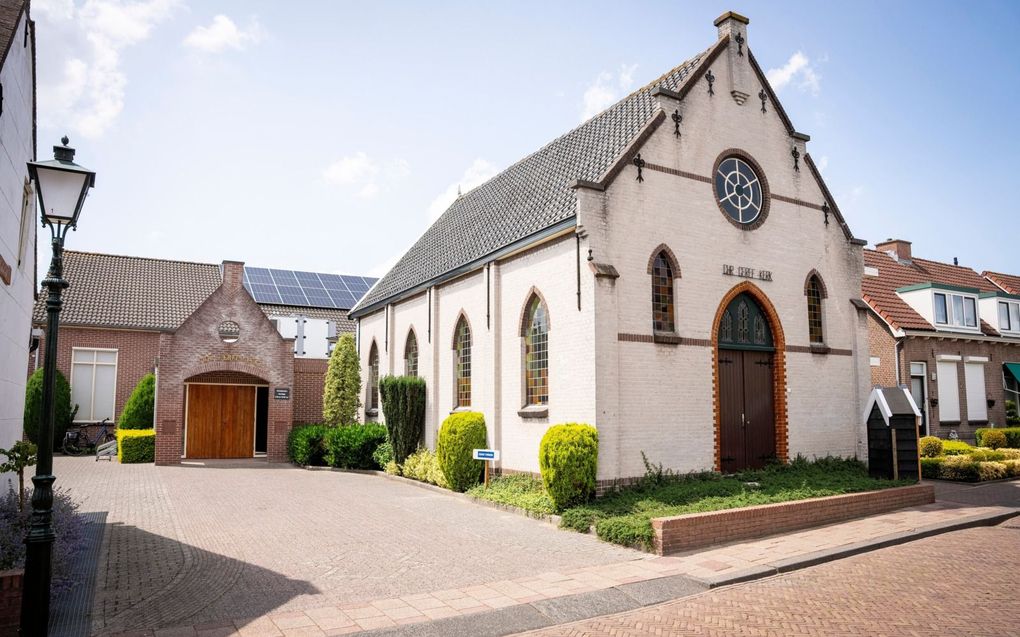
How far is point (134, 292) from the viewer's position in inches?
1212

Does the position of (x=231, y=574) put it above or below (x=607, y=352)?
below

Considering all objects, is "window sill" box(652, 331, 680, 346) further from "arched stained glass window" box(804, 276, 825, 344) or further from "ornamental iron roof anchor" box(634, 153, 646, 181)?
"arched stained glass window" box(804, 276, 825, 344)

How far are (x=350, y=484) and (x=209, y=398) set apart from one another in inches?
387

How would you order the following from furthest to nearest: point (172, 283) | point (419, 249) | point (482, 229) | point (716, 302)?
point (172, 283)
point (419, 249)
point (482, 229)
point (716, 302)

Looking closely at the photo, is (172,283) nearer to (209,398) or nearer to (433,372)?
(209,398)

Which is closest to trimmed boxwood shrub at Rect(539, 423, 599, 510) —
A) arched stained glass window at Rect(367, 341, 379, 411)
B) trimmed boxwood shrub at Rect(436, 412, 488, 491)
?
trimmed boxwood shrub at Rect(436, 412, 488, 491)

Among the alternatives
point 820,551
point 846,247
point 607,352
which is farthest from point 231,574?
point 846,247

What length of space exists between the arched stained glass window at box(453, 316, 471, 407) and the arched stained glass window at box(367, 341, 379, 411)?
6.87m

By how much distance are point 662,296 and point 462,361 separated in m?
6.32

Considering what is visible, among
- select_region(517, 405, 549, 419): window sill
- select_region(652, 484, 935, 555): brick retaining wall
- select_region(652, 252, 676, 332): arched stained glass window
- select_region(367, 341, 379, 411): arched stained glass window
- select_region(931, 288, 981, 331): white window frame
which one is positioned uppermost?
select_region(931, 288, 981, 331): white window frame

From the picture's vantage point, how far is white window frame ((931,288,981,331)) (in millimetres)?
25656

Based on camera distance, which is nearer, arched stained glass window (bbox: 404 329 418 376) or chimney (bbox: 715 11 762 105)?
chimney (bbox: 715 11 762 105)

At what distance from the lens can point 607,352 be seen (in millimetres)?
13195

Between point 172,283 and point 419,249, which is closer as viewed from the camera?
point 419,249
